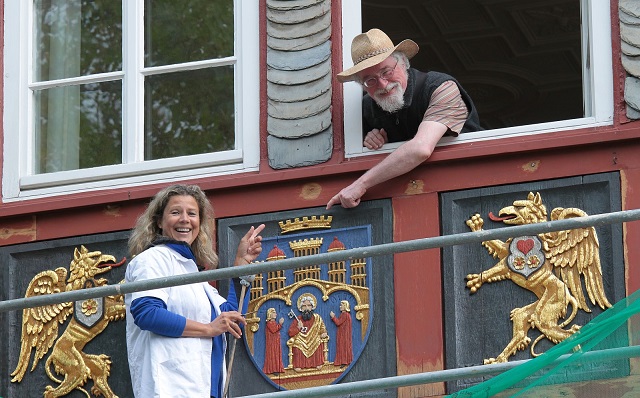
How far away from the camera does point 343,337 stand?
11.1 m

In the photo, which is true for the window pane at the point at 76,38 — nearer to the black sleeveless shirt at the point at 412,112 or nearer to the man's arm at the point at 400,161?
the black sleeveless shirt at the point at 412,112

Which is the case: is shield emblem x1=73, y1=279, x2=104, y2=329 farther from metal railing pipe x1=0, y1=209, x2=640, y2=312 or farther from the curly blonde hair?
metal railing pipe x1=0, y1=209, x2=640, y2=312

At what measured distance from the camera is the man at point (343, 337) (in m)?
11.1

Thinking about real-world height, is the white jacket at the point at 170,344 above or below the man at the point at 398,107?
below

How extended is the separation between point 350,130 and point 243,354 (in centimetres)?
127

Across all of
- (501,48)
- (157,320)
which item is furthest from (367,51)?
(501,48)

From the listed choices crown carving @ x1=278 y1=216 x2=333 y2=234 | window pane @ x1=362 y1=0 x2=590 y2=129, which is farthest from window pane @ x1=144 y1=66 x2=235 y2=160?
window pane @ x1=362 y1=0 x2=590 y2=129

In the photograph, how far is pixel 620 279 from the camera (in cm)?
1077

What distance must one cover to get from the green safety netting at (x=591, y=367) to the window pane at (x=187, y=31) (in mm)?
3208

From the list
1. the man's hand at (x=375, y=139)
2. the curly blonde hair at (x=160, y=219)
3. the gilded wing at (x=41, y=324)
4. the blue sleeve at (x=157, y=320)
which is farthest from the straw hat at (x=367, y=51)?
the gilded wing at (x=41, y=324)

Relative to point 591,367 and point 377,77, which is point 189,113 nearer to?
point 377,77

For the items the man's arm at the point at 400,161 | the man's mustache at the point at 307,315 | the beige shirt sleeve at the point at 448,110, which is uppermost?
the beige shirt sleeve at the point at 448,110

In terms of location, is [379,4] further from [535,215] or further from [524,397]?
[524,397]

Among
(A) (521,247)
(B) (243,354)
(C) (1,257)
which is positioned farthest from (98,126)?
(A) (521,247)
